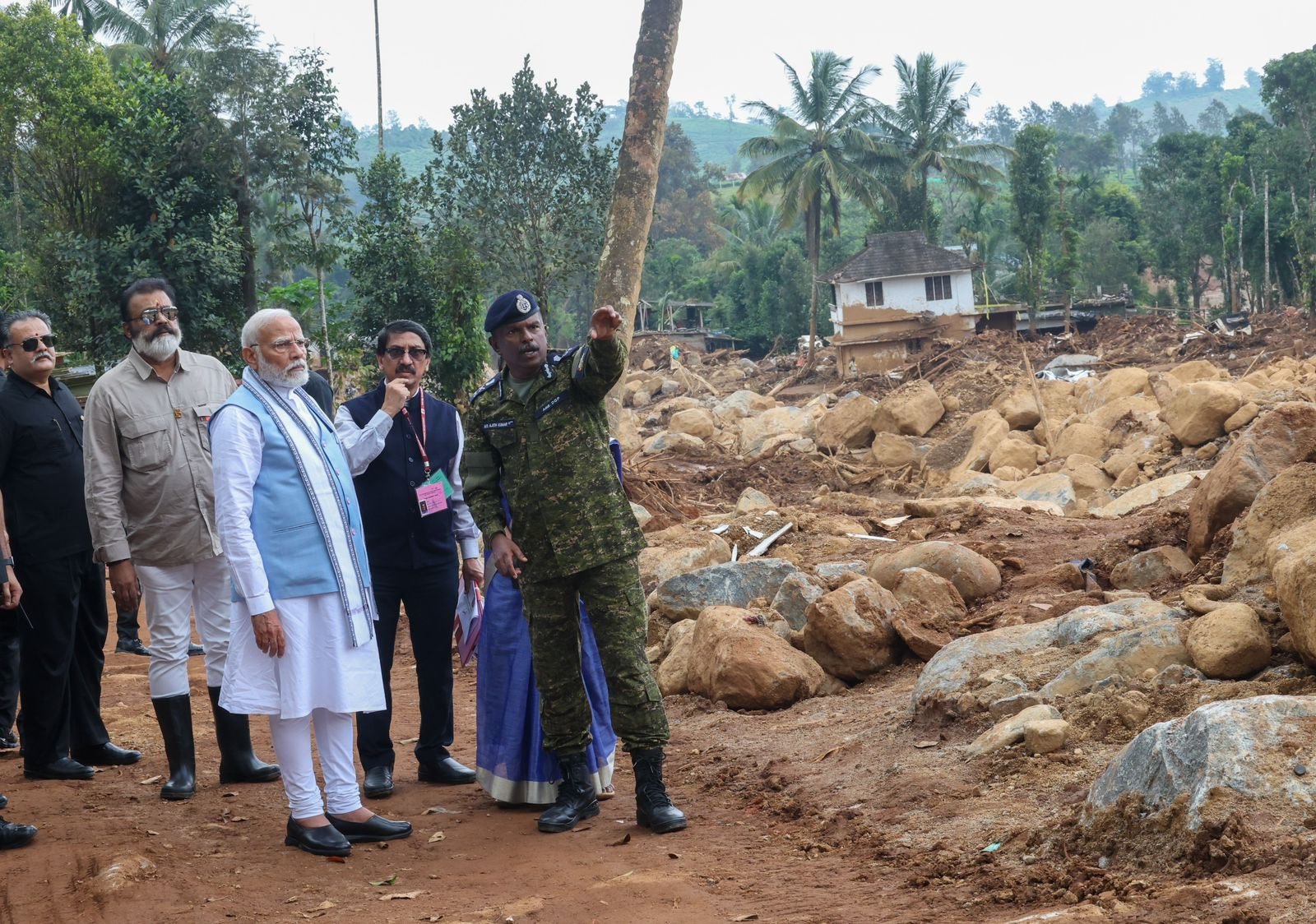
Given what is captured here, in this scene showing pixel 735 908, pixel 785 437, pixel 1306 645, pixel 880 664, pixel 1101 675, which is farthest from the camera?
pixel 785 437

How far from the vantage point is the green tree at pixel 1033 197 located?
4306 centimetres

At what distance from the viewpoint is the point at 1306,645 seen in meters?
4.37

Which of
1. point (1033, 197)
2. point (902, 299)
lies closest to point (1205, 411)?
point (902, 299)

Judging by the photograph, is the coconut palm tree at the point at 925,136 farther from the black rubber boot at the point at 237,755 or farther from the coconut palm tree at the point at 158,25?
the black rubber boot at the point at 237,755

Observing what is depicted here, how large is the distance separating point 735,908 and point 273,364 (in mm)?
2368

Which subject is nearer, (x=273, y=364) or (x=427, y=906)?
(x=427, y=906)

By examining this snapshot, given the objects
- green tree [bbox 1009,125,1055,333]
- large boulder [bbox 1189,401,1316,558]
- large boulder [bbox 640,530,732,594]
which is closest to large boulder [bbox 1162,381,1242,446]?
large boulder [bbox 640,530,732,594]

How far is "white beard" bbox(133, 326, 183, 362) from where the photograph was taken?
16.6 ft

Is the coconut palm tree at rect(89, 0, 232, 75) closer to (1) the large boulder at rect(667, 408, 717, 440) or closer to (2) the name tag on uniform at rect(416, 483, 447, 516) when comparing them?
(1) the large boulder at rect(667, 408, 717, 440)

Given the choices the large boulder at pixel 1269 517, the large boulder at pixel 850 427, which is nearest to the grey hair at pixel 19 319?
the large boulder at pixel 1269 517

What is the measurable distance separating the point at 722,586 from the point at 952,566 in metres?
1.46

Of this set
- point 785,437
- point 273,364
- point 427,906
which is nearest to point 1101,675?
point 427,906

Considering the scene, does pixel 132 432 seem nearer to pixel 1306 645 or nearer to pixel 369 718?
pixel 369 718

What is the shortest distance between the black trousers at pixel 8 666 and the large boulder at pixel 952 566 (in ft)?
15.4
